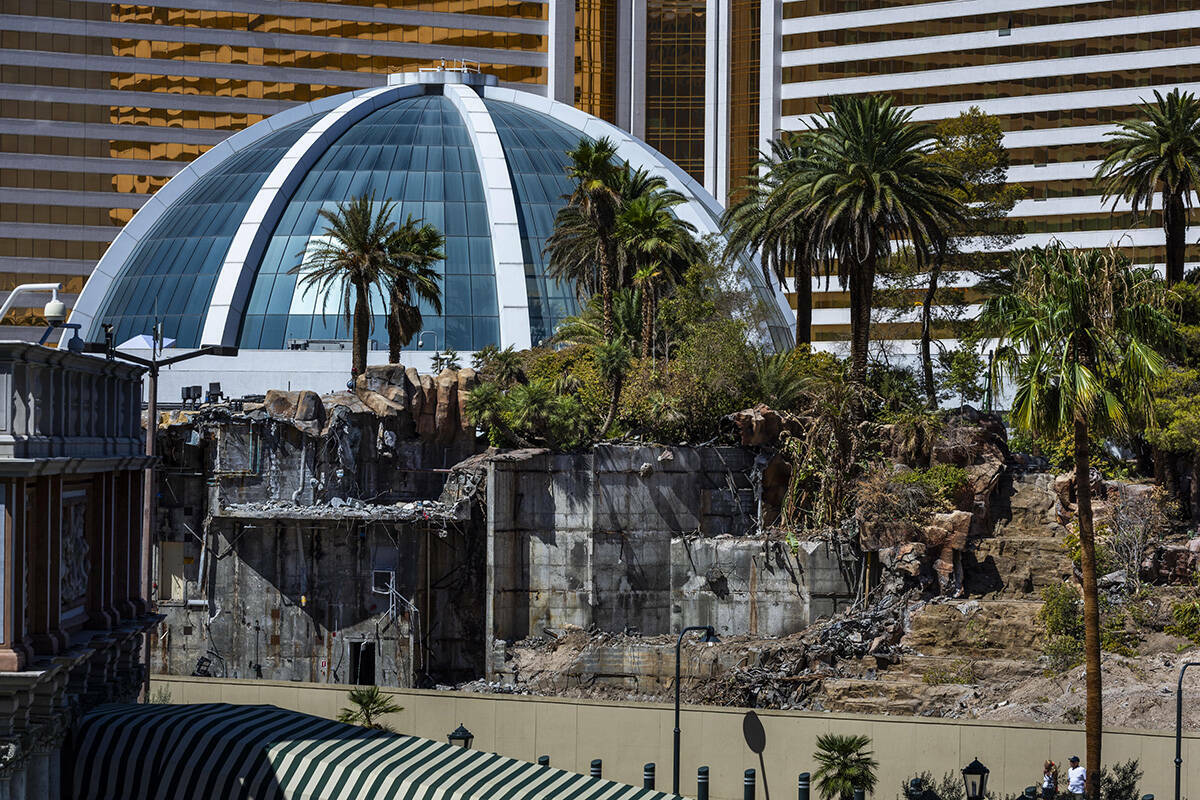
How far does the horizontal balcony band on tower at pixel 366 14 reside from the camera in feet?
397

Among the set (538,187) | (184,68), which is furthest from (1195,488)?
(184,68)

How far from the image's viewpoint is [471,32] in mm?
125188

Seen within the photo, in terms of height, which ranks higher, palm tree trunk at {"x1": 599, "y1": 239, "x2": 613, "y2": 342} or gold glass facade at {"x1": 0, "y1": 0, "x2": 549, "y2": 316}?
gold glass facade at {"x1": 0, "y1": 0, "x2": 549, "y2": 316}

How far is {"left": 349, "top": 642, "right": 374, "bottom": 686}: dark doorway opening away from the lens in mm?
57094

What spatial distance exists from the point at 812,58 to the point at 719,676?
6496 centimetres

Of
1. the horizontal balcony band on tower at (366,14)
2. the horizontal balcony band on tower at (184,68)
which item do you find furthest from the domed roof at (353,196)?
the horizontal balcony band on tower at (366,14)

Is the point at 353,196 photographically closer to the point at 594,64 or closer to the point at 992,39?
the point at 992,39

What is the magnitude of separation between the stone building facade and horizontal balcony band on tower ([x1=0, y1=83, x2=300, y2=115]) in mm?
88534

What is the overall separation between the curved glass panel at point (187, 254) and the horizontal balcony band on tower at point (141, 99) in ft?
109

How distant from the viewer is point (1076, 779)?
37281 mm

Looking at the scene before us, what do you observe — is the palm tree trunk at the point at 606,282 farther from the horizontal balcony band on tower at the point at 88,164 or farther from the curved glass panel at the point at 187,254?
the horizontal balcony band on tower at the point at 88,164

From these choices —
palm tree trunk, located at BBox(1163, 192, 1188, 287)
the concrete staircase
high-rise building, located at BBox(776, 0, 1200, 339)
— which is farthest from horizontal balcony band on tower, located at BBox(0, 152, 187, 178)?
the concrete staircase

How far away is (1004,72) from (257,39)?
174ft

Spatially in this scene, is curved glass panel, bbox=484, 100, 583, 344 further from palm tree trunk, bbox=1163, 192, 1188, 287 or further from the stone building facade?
the stone building facade
